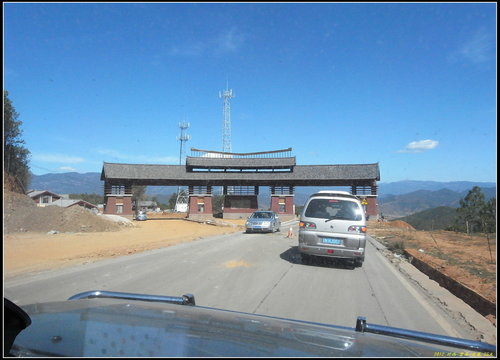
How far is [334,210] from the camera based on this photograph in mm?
11414

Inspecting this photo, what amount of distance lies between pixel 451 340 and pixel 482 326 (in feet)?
12.9

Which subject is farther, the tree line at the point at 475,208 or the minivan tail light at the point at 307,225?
the tree line at the point at 475,208

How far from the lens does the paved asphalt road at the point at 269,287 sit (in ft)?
21.3

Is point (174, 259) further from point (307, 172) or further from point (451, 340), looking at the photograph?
point (307, 172)

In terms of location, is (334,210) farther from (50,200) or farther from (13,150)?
(50,200)

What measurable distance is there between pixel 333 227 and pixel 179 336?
896cm

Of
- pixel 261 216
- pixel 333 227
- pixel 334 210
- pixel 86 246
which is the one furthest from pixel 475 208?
pixel 86 246

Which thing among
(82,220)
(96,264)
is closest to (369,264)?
(96,264)

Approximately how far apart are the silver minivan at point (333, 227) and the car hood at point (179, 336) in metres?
7.82

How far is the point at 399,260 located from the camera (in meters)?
14.6

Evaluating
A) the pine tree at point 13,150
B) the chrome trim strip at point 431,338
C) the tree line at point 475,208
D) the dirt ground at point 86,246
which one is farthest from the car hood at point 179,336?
the tree line at point 475,208

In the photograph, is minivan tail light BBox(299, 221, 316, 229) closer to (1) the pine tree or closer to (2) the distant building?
(1) the pine tree

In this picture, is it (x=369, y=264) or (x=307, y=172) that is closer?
(x=369, y=264)

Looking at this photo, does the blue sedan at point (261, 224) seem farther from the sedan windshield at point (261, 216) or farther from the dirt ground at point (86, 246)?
the dirt ground at point (86, 246)
